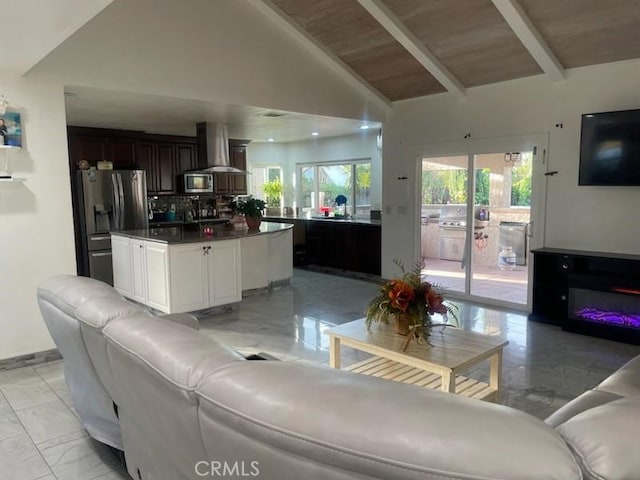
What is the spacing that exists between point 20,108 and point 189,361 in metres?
3.52

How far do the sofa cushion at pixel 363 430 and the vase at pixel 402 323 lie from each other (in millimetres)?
1794

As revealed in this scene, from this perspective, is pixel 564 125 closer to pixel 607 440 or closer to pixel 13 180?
pixel 607 440

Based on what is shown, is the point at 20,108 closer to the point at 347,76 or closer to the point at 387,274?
the point at 347,76

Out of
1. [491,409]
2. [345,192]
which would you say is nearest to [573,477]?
[491,409]

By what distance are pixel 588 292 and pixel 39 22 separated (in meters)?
5.03

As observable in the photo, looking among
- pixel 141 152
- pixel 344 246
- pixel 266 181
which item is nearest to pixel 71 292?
pixel 344 246

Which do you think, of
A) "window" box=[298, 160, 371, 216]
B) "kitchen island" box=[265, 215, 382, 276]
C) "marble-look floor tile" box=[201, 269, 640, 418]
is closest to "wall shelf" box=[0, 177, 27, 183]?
"marble-look floor tile" box=[201, 269, 640, 418]

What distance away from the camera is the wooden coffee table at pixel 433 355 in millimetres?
2611

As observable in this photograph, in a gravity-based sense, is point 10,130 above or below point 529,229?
above

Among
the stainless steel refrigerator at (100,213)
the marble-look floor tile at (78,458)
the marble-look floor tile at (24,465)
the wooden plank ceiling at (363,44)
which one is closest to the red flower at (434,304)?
the marble-look floor tile at (78,458)

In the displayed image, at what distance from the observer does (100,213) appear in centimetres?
654

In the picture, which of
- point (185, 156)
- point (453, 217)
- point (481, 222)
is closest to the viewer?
point (481, 222)

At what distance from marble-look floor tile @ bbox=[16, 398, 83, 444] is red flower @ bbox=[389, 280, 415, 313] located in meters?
2.09

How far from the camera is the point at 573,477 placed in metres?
0.78
